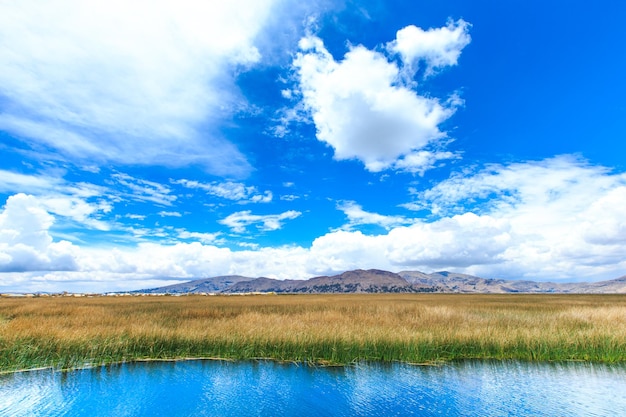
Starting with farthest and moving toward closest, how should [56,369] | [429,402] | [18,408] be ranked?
1. [56,369]
2. [429,402]
3. [18,408]

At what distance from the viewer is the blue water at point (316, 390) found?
43.6 feet

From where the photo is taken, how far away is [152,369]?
18.2m

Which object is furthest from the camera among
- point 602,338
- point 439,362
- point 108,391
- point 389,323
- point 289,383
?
point 389,323

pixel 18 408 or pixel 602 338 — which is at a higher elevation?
pixel 602 338

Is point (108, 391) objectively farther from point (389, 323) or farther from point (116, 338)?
point (389, 323)

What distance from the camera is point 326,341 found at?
2078 centimetres

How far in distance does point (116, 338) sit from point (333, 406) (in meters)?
13.9

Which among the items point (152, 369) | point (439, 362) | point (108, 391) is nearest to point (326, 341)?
point (439, 362)

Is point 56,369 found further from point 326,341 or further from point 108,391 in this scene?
point 326,341

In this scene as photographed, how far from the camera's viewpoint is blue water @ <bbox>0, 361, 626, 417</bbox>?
13274mm

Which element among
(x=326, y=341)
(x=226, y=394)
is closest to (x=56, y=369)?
(x=226, y=394)

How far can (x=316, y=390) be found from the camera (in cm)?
1532

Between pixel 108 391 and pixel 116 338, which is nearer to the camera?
pixel 108 391

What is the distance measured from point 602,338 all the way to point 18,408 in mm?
29113
